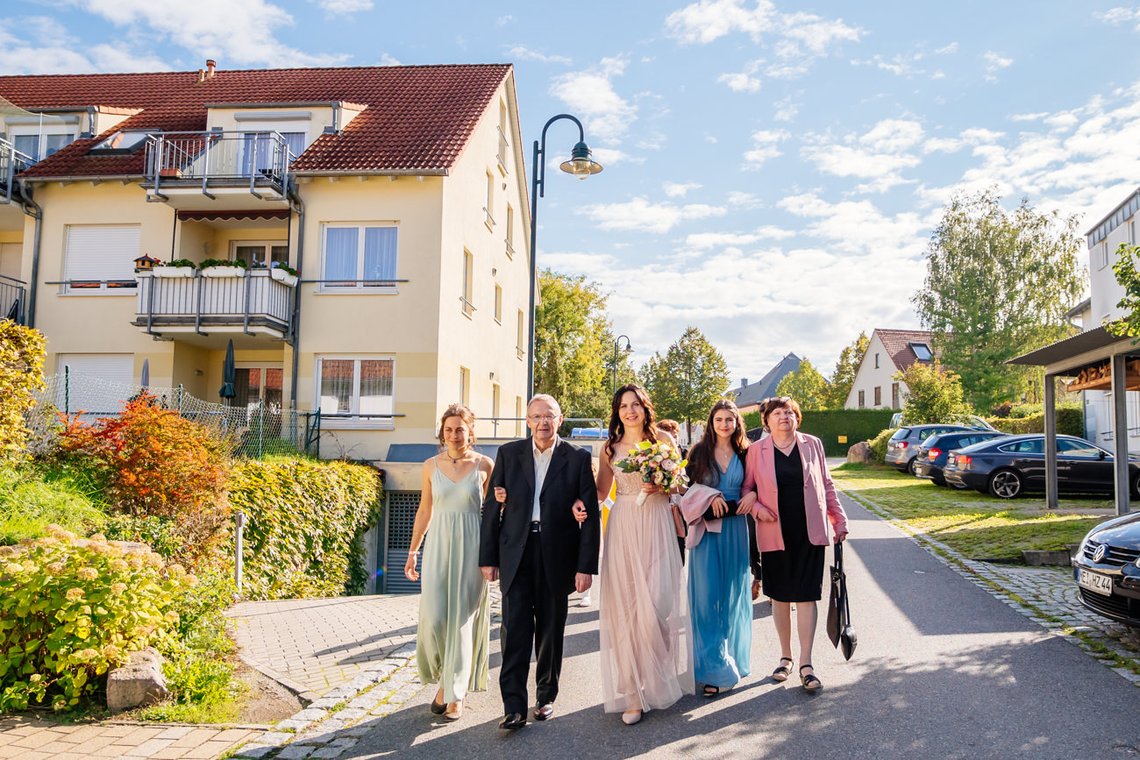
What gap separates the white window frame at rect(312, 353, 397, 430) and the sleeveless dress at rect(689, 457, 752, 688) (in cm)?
1451

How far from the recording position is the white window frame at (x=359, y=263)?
20.4 m

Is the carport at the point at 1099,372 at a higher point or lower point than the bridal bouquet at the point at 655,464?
higher

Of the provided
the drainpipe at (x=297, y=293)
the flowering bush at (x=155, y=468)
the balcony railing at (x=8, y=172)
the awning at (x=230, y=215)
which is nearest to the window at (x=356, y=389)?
the drainpipe at (x=297, y=293)

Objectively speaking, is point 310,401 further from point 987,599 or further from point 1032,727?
point 1032,727

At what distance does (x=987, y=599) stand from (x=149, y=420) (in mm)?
8746

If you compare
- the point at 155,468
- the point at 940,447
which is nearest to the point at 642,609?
the point at 155,468

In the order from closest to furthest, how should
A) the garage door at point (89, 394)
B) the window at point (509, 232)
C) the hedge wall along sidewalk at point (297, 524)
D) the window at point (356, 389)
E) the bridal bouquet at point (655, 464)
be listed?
the bridal bouquet at point (655, 464), the hedge wall along sidewalk at point (297, 524), the garage door at point (89, 394), the window at point (356, 389), the window at point (509, 232)

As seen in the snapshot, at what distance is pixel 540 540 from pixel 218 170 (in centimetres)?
1822

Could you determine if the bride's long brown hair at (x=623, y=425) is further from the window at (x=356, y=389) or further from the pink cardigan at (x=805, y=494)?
the window at (x=356, y=389)

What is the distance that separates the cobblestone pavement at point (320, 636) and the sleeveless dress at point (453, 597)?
98 cm

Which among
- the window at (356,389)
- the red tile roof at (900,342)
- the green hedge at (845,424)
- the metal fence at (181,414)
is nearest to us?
the metal fence at (181,414)

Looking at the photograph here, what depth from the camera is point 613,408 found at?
6152 mm

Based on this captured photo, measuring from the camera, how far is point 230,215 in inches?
838

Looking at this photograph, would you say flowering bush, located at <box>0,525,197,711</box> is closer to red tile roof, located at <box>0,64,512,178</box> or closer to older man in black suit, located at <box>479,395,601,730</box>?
older man in black suit, located at <box>479,395,601,730</box>
